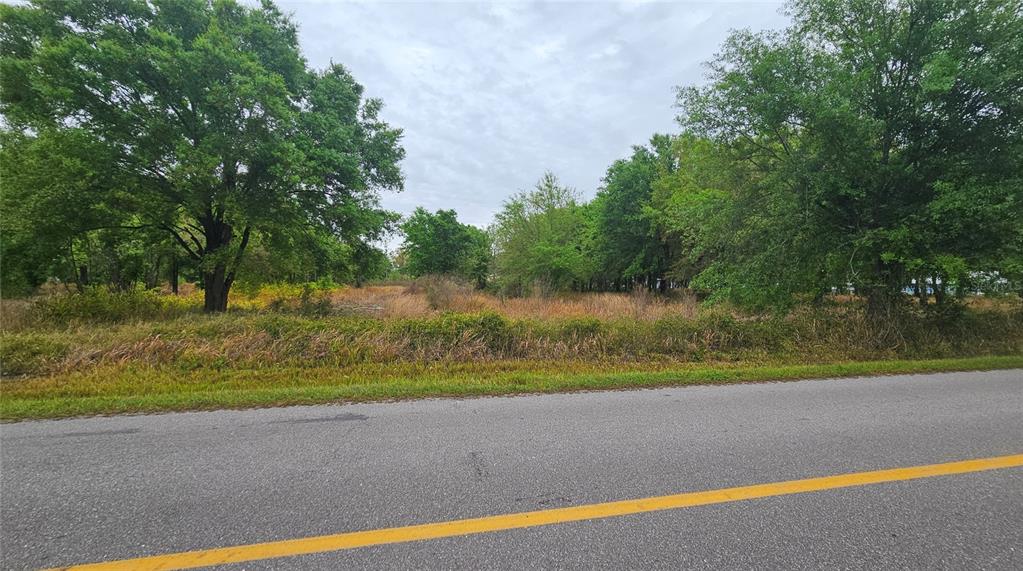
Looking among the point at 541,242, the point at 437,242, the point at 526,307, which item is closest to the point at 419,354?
the point at 526,307

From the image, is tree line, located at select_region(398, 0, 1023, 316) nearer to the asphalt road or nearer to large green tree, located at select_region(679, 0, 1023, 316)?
large green tree, located at select_region(679, 0, 1023, 316)

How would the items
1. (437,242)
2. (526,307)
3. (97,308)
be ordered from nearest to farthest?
(97,308)
(526,307)
(437,242)

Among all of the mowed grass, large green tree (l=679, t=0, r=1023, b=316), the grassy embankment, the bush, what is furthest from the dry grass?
the bush

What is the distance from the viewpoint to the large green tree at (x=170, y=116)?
9875 millimetres

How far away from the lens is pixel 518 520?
99.5 inches

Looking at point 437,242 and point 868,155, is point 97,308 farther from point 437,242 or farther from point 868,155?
point 437,242

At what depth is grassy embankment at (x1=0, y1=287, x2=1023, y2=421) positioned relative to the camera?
5602 mm

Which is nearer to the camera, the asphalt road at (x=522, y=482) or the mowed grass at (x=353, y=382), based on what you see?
the asphalt road at (x=522, y=482)

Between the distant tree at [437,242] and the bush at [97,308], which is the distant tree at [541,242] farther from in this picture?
the bush at [97,308]

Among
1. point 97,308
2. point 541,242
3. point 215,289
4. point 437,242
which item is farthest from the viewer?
point 437,242

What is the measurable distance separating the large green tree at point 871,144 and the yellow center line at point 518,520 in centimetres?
790

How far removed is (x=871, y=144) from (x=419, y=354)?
1218 cm

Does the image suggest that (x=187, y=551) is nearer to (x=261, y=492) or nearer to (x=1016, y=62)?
(x=261, y=492)

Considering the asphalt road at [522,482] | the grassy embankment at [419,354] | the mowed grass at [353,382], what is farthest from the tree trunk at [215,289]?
the asphalt road at [522,482]
